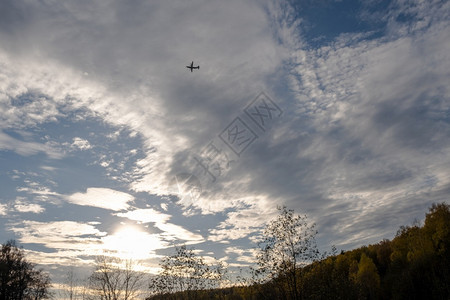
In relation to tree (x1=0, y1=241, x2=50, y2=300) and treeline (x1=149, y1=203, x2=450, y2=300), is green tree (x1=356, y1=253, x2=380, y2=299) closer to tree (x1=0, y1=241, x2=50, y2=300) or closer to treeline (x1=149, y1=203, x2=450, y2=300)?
treeline (x1=149, y1=203, x2=450, y2=300)

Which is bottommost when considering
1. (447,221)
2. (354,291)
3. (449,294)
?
(449,294)

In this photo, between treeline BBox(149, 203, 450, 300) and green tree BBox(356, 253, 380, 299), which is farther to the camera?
green tree BBox(356, 253, 380, 299)

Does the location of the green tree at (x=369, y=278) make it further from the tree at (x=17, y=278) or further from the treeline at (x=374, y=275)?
the tree at (x=17, y=278)

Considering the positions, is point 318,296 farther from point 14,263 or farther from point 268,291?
point 14,263

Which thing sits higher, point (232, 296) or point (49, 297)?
point (49, 297)

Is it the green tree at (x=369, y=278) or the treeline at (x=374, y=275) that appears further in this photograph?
the green tree at (x=369, y=278)

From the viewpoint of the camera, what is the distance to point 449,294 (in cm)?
4716

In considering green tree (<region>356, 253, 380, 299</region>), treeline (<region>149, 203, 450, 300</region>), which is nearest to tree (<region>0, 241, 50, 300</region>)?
treeline (<region>149, 203, 450, 300</region>)

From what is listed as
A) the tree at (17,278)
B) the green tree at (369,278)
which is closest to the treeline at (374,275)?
the green tree at (369,278)

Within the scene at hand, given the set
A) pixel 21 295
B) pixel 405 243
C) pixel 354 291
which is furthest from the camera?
pixel 405 243

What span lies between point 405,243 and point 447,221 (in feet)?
45.5

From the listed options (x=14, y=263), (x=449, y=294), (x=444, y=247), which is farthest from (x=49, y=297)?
(x=444, y=247)

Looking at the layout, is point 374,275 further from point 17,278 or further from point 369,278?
point 17,278

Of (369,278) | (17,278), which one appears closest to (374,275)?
(369,278)
